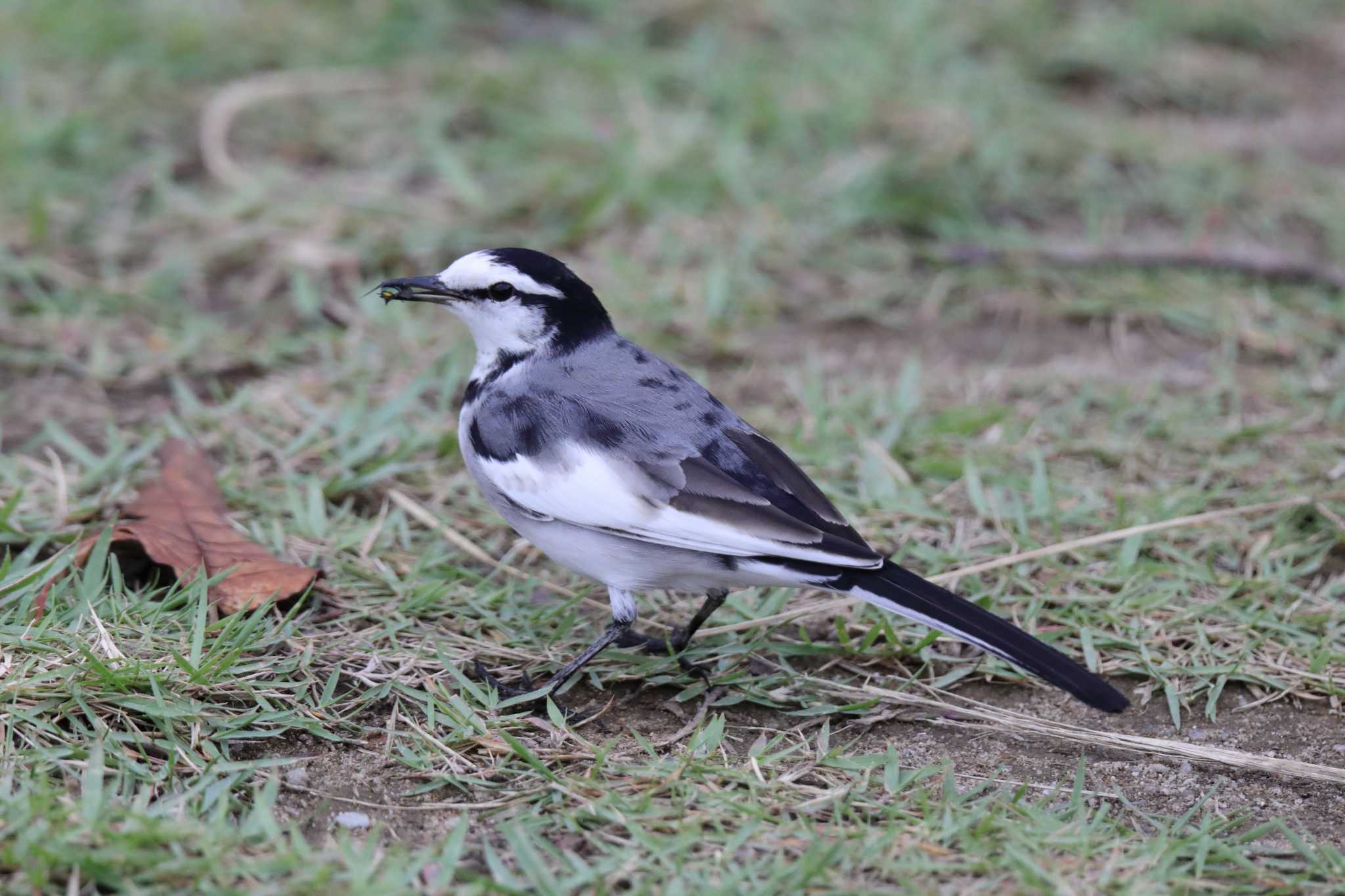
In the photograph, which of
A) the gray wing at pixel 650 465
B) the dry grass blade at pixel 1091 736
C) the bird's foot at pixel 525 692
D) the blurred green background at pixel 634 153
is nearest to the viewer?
the dry grass blade at pixel 1091 736

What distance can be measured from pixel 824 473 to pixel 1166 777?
1734mm

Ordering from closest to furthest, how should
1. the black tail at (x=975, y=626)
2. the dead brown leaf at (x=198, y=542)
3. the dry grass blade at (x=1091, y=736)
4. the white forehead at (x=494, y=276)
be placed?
the black tail at (x=975, y=626) < the dry grass blade at (x=1091, y=736) < the dead brown leaf at (x=198, y=542) < the white forehead at (x=494, y=276)

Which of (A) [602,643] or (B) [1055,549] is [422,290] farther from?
(B) [1055,549]

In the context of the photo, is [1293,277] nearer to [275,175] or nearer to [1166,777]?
[1166,777]

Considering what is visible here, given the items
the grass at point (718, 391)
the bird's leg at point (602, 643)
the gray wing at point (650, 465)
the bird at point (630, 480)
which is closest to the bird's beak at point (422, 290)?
the bird at point (630, 480)

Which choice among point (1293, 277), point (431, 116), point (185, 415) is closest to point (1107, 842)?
point (185, 415)

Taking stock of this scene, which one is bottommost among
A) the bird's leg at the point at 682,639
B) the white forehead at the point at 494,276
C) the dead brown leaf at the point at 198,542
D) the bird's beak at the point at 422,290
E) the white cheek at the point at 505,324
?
the bird's leg at the point at 682,639

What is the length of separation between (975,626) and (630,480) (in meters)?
0.95

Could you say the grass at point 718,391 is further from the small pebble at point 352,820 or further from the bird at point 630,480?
the bird at point 630,480

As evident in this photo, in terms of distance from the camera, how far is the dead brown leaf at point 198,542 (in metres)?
3.83

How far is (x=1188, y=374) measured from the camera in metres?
5.64

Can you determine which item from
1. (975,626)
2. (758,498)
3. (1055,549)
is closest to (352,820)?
(758,498)

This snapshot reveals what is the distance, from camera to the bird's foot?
3.62 metres

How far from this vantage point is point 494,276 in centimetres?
410
